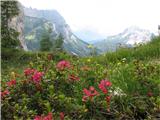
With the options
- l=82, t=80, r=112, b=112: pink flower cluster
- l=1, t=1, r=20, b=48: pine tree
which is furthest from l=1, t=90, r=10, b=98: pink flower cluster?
l=1, t=1, r=20, b=48: pine tree

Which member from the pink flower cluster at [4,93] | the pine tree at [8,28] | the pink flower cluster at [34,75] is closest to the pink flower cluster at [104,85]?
the pink flower cluster at [34,75]

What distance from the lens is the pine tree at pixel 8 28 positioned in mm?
34469

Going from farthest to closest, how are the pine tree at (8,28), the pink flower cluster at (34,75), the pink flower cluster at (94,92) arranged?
the pine tree at (8,28), the pink flower cluster at (34,75), the pink flower cluster at (94,92)

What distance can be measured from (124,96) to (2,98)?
1.66 metres

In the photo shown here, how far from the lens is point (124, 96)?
5672 mm

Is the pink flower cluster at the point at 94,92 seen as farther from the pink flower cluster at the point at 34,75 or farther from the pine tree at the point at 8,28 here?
the pine tree at the point at 8,28

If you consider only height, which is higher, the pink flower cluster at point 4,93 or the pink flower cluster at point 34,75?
the pink flower cluster at point 34,75

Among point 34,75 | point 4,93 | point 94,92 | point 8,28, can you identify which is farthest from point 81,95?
point 8,28

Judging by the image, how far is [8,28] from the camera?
3691 cm

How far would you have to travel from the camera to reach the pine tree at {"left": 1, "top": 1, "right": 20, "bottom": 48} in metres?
34.5

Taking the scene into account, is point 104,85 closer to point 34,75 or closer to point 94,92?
point 94,92

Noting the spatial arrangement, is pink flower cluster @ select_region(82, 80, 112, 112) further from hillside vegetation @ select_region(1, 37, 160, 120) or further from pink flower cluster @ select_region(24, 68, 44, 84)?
pink flower cluster @ select_region(24, 68, 44, 84)

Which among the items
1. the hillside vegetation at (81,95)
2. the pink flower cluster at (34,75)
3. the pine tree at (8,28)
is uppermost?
the pine tree at (8,28)

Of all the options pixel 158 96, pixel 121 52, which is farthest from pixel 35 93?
pixel 121 52
